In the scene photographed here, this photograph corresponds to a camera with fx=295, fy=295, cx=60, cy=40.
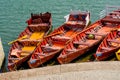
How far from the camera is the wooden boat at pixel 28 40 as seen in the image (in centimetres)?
2203

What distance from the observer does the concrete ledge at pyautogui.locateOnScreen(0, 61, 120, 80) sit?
17.8 metres

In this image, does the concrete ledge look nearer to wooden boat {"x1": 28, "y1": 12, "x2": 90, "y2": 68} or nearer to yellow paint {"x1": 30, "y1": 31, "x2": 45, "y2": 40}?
wooden boat {"x1": 28, "y1": 12, "x2": 90, "y2": 68}

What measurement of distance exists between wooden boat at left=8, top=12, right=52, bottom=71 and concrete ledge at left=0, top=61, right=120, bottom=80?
342 cm

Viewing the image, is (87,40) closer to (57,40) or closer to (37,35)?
(57,40)

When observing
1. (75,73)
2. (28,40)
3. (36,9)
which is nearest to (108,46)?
(75,73)

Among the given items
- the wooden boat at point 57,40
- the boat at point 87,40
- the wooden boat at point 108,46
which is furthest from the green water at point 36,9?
the wooden boat at point 108,46

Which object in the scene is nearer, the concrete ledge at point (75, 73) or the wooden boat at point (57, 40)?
the concrete ledge at point (75, 73)

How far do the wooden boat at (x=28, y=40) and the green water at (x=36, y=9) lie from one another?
4.16 metres

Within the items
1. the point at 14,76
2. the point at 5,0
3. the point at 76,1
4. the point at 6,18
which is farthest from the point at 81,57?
the point at 5,0

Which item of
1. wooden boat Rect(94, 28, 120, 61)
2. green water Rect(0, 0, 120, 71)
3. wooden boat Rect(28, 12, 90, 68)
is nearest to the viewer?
wooden boat Rect(94, 28, 120, 61)

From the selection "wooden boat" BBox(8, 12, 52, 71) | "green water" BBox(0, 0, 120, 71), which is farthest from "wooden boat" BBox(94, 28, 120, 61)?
"green water" BBox(0, 0, 120, 71)

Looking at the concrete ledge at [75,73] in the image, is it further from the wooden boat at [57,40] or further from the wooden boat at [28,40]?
the wooden boat at [28,40]

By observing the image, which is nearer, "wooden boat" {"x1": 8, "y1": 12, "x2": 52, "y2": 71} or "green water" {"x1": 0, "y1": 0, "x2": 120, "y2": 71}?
"wooden boat" {"x1": 8, "y1": 12, "x2": 52, "y2": 71}

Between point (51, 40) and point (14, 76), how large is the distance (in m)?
6.66
